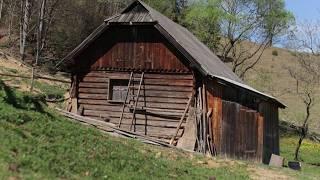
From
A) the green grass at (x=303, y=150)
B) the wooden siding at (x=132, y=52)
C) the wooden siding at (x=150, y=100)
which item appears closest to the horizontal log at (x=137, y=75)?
the wooden siding at (x=150, y=100)

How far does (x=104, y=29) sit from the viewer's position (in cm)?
2562

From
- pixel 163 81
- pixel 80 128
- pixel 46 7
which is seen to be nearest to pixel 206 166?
pixel 80 128

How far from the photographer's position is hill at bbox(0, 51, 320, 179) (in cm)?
1152

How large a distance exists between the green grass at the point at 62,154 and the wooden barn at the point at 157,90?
535 centimetres

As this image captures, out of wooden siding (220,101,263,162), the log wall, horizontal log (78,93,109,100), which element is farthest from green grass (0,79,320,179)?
horizontal log (78,93,109,100)

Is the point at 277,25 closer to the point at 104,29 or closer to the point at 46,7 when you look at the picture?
the point at 46,7

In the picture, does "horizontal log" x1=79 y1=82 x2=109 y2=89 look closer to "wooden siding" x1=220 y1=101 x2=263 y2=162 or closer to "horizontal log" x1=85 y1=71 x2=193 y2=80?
"horizontal log" x1=85 y1=71 x2=193 y2=80

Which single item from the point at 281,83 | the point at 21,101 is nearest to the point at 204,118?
the point at 21,101

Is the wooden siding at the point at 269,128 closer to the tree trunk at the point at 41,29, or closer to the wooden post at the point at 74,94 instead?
the wooden post at the point at 74,94

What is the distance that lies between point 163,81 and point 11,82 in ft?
41.6

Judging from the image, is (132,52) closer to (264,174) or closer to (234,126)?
(234,126)

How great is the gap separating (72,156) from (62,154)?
28 cm

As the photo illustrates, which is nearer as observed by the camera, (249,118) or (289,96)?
(249,118)

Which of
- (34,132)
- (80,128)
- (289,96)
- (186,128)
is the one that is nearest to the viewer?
(34,132)
